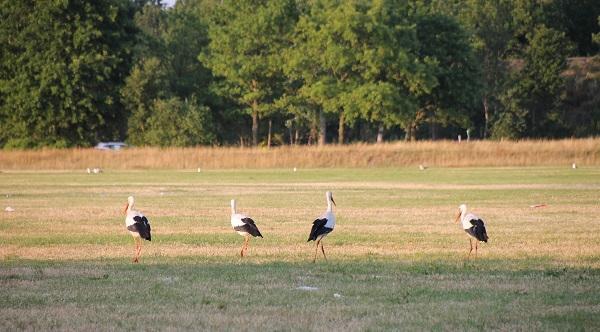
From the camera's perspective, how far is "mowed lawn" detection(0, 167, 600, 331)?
11992mm

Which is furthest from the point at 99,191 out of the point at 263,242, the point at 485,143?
the point at 485,143

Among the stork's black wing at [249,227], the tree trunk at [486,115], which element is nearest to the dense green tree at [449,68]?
the tree trunk at [486,115]

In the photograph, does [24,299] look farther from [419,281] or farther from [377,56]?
[377,56]

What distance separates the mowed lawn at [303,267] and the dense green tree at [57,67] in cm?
5591

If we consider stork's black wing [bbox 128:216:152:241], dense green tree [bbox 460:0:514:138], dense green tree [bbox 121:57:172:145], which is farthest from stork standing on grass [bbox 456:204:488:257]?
dense green tree [bbox 460:0:514:138]

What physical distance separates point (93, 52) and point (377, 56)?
23.6 metres

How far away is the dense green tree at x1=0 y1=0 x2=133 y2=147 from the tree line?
12cm

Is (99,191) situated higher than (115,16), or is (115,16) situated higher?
(115,16)

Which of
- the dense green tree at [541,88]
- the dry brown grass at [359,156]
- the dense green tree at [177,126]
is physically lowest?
the dry brown grass at [359,156]

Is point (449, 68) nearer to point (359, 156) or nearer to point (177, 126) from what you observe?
point (177, 126)

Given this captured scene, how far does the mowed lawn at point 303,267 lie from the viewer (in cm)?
1199

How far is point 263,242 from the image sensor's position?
71.7ft

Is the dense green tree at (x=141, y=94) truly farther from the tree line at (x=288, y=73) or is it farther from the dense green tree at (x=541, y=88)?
the dense green tree at (x=541, y=88)

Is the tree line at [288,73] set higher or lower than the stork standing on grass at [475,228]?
higher
